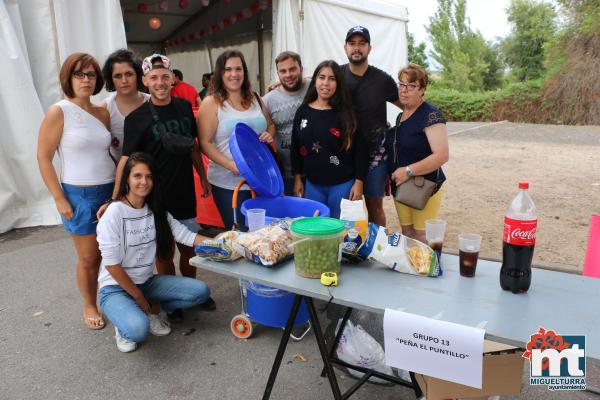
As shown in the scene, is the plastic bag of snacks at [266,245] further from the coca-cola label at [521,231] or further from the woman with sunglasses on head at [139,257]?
the coca-cola label at [521,231]

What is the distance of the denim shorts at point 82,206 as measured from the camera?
105 inches

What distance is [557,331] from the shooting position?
136 cm

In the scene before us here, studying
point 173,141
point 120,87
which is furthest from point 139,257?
point 120,87

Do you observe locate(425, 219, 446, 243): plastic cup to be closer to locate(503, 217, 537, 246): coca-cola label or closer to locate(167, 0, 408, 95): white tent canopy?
locate(503, 217, 537, 246): coca-cola label

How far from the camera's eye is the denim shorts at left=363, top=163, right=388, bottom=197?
10.1ft

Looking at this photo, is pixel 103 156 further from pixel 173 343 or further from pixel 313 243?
pixel 313 243

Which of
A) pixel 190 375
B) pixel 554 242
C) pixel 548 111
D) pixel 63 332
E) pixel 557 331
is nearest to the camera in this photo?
pixel 557 331

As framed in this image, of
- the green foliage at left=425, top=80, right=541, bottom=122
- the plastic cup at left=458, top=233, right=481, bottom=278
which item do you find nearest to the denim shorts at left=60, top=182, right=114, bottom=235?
the plastic cup at left=458, top=233, right=481, bottom=278

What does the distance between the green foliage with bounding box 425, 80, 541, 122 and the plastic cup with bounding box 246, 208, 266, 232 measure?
658 inches

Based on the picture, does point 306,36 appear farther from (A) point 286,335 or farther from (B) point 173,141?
(A) point 286,335

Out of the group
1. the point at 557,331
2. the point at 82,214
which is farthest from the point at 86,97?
the point at 557,331

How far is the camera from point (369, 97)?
→ 2.96m

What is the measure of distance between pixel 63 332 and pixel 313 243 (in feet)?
6.60

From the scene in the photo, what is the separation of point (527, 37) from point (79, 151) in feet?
105
